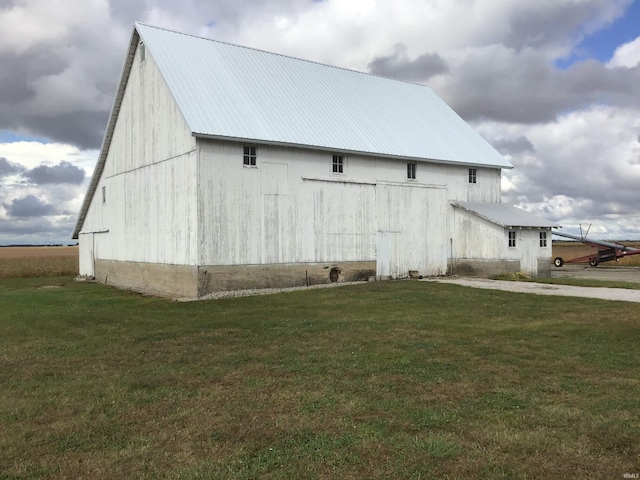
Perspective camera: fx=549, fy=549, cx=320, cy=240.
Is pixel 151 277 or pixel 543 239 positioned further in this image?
pixel 543 239

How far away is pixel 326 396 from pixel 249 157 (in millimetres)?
15357

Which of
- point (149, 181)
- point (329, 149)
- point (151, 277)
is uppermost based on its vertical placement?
point (329, 149)

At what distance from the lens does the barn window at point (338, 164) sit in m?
24.0

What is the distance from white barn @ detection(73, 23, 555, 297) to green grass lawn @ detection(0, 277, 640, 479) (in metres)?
7.26

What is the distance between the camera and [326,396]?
757 cm

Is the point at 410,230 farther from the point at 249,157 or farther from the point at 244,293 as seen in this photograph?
the point at 244,293

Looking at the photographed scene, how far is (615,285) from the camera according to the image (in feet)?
71.5

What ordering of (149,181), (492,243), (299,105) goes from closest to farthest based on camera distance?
1. (149,181)
2. (299,105)
3. (492,243)

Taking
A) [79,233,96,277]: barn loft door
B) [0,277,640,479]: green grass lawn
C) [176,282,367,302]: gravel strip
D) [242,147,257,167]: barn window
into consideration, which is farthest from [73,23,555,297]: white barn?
[0,277,640,479]: green grass lawn

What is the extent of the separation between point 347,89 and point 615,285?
1579 cm

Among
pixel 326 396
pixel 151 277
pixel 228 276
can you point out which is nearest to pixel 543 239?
pixel 228 276

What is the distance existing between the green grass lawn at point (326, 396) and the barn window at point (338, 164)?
10.4 metres

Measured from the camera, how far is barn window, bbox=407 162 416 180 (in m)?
26.4

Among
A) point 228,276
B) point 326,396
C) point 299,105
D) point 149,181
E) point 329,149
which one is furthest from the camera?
point 299,105
